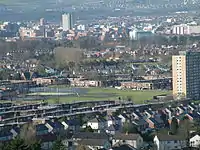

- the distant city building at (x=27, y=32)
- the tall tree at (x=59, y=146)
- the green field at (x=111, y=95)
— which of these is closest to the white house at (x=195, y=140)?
the tall tree at (x=59, y=146)

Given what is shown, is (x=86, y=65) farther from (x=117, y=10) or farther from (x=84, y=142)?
(x=117, y=10)

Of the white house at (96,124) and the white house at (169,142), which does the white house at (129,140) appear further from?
the white house at (96,124)

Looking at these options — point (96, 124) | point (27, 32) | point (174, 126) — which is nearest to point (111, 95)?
point (96, 124)

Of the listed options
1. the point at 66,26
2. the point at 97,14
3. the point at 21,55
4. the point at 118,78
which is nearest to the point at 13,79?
the point at 118,78

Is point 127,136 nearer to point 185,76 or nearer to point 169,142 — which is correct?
point 169,142

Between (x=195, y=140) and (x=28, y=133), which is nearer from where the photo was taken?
(x=195, y=140)

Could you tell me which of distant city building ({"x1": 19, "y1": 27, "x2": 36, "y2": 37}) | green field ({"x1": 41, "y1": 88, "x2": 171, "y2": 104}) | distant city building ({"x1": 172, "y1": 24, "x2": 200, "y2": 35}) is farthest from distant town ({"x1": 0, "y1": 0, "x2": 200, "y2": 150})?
distant city building ({"x1": 19, "y1": 27, "x2": 36, "y2": 37})
